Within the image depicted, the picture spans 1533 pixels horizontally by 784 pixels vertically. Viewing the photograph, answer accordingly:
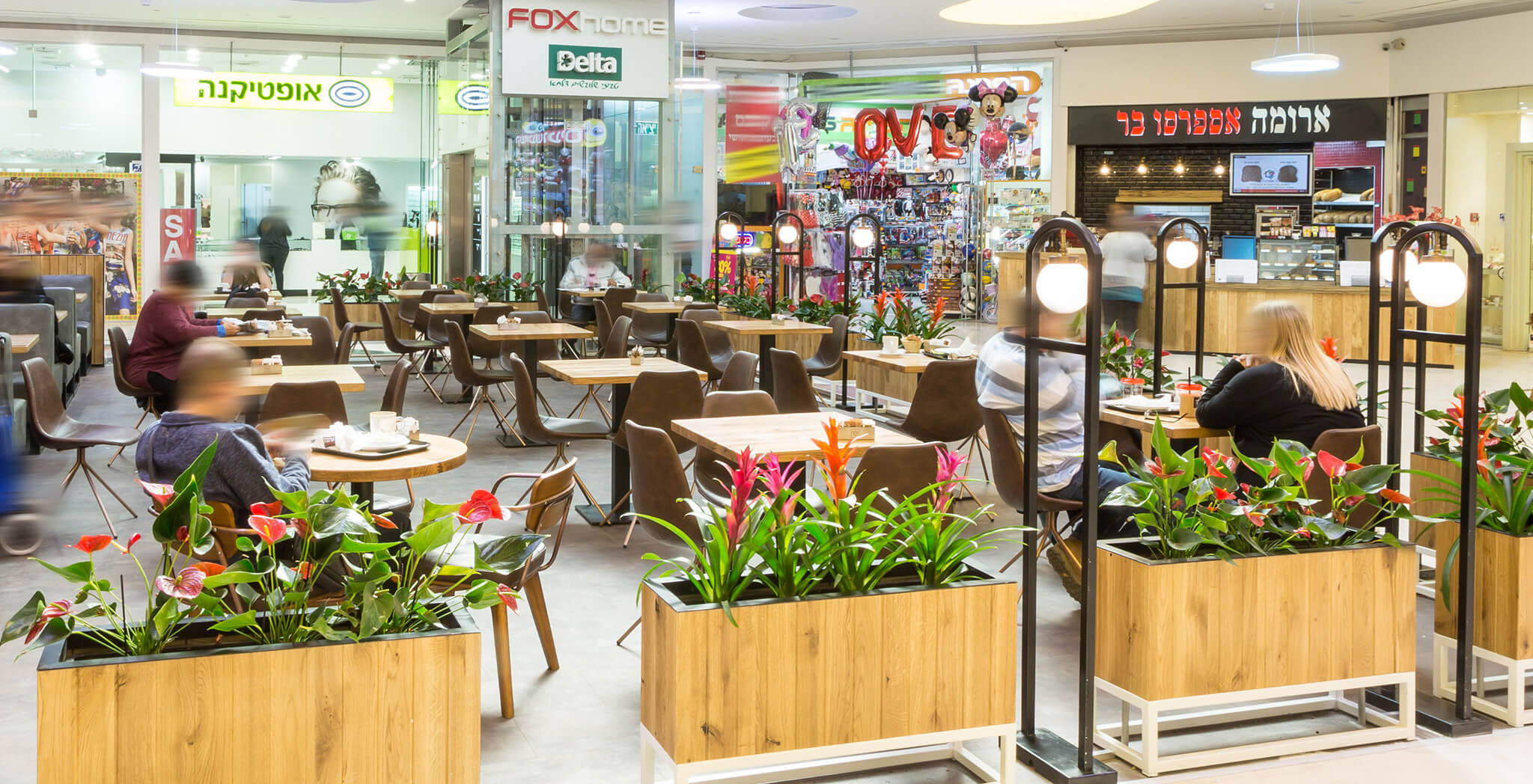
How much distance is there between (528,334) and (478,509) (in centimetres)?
619

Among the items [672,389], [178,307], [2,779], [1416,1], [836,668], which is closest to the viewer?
[836,668]

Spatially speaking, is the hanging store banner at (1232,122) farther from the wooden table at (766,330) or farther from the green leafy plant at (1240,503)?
the green leafy plant at (1240,503)

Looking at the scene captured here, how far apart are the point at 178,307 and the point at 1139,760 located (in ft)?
20.4

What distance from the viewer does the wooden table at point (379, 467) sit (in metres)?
4.11

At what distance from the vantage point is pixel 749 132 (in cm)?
1858

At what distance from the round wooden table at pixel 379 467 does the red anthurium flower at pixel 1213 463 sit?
2.28m

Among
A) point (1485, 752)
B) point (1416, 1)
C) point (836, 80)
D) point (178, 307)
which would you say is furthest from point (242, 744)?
point (836, 80)

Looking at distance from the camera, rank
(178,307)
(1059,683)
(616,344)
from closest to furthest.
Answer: (1059,683)
(178,307)
(616,344)

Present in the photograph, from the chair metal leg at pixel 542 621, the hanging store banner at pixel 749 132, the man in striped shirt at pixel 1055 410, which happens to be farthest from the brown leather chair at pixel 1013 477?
the hanging store banner at pixel 749 132

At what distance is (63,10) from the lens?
14.9 metres

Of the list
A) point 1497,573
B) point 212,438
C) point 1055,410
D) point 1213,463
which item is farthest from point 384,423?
point 1497,573

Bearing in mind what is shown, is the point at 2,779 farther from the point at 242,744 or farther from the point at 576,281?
the point at 576,281

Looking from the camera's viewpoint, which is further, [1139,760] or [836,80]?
[836,80]

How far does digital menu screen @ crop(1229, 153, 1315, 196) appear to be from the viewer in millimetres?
16031
